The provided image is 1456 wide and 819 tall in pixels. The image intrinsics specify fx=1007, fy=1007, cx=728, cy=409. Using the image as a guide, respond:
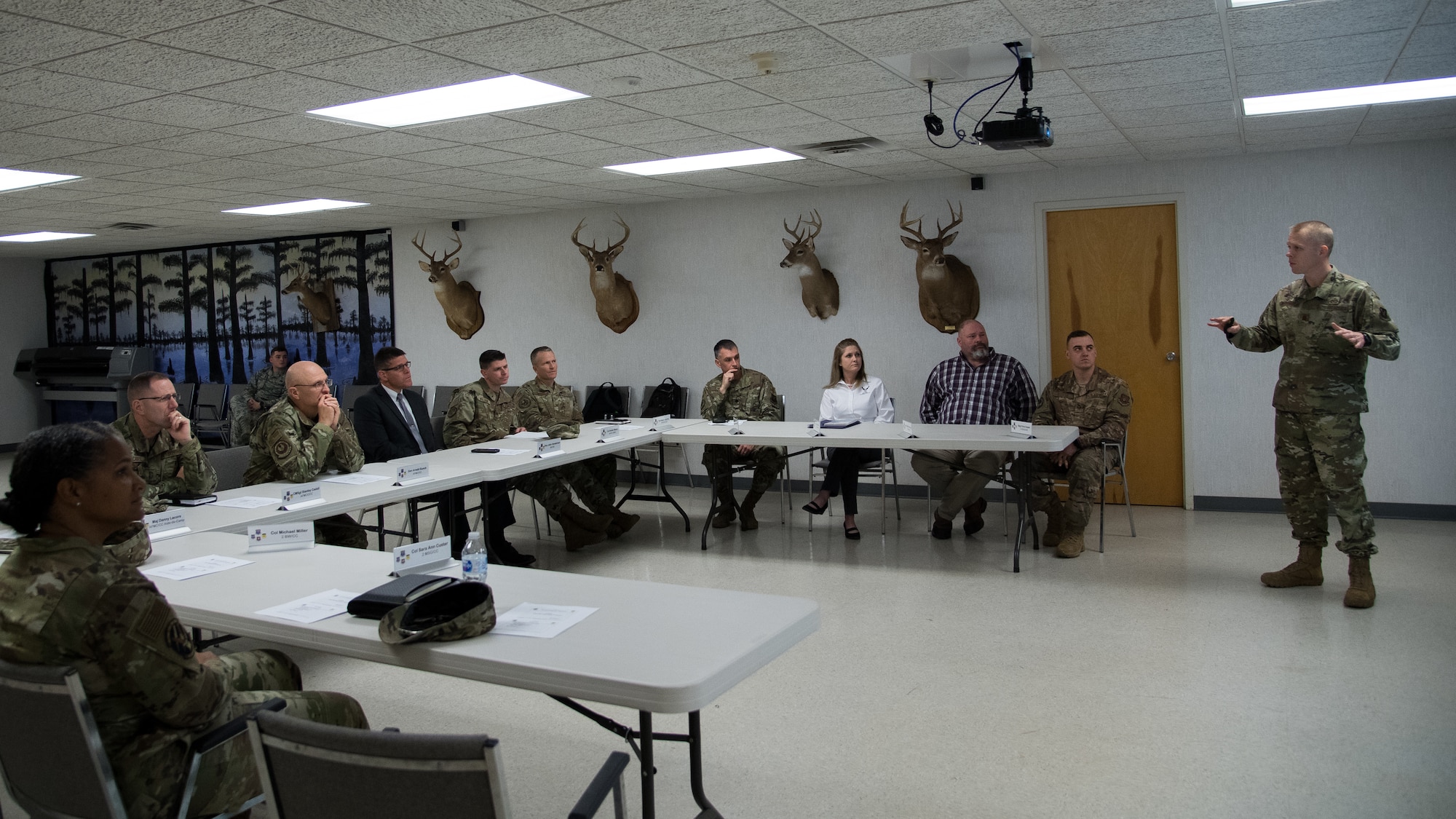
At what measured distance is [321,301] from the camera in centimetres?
985

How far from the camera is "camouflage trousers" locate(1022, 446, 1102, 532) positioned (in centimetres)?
542

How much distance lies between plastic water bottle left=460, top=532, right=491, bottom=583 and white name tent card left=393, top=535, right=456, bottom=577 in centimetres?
19

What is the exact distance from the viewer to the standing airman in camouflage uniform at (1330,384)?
4.23 m

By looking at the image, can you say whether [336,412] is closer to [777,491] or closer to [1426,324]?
[777,491]

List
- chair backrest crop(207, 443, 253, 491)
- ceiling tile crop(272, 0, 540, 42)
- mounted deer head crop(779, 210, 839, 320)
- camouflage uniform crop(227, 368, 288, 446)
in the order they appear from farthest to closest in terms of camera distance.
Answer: camouflage uniform crop(227, 368, 288, 446), mounted deer head crop(779, 210, 839, 320), chair backrest crop(207, 443, 253, 491), ceiling tile crop(272, 0, 540, 42)

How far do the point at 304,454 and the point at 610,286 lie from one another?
4.11 meters

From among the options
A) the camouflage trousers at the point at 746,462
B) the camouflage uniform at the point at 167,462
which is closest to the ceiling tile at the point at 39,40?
the camouflage uniform at the point at 167,462

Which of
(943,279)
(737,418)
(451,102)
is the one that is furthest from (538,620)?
(943,279)

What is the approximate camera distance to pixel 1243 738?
300 centimetres

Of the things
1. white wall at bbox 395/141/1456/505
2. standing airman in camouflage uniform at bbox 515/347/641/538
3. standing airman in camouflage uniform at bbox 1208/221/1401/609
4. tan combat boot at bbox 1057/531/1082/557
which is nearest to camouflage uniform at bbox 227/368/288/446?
white wall at bbox 395/141/1456/505

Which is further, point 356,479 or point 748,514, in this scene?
point 748,514

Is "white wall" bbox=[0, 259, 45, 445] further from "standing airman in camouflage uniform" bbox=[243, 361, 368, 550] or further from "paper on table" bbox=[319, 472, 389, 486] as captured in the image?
"paper on table" bbox=[319, 472, 389, 486]

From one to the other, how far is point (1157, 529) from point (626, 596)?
4.57 m

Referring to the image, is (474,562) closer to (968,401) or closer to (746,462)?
(746,462)
